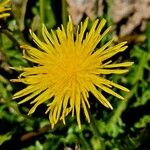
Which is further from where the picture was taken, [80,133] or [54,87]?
[80,133]

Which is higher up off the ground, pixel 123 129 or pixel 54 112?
pixel 54 112

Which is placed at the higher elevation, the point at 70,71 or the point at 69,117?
the point at 70,71

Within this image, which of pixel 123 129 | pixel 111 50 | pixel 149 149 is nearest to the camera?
pixel 111 50

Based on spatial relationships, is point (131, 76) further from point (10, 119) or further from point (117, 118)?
point (10, 119)

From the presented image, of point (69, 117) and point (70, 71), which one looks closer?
point (70, 71)

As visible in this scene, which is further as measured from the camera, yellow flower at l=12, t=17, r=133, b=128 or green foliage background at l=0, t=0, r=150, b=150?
green foliage background at l=0, t=0, r=150, b=150

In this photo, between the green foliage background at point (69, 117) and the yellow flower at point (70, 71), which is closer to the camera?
the yellow flower at point (70, 71)

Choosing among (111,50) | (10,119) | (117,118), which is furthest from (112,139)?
(111,50)

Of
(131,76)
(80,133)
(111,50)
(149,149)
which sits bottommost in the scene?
(149,149)
